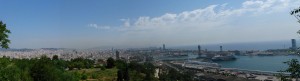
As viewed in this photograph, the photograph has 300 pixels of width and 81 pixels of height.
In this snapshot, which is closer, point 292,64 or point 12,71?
point 292,64

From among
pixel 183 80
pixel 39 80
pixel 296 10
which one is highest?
pixel 296 10

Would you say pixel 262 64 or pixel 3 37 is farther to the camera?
pixel 262 64

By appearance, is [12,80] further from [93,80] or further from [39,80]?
[93,80]

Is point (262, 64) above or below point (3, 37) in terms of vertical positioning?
below

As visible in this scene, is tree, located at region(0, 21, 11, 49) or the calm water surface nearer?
tree, located at region(0, 21, 11, 49)

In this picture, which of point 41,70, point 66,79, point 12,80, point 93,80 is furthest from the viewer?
point 93,80

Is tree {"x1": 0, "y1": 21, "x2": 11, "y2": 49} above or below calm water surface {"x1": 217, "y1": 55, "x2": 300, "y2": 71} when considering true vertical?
above

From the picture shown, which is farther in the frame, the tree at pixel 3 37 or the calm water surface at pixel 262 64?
the calm water surface at pixel 262 64

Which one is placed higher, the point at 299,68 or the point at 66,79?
the point at 299,68

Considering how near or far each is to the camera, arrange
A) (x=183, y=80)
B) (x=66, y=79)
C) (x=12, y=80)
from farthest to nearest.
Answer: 1. (x=183, y=80)
2. (x=66, y=79)
3. (x=12, y=80)

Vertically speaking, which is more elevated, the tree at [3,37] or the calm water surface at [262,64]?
the tree at [3,37]

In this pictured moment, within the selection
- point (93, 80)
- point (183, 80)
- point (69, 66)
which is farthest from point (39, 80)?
point (183, 80)
